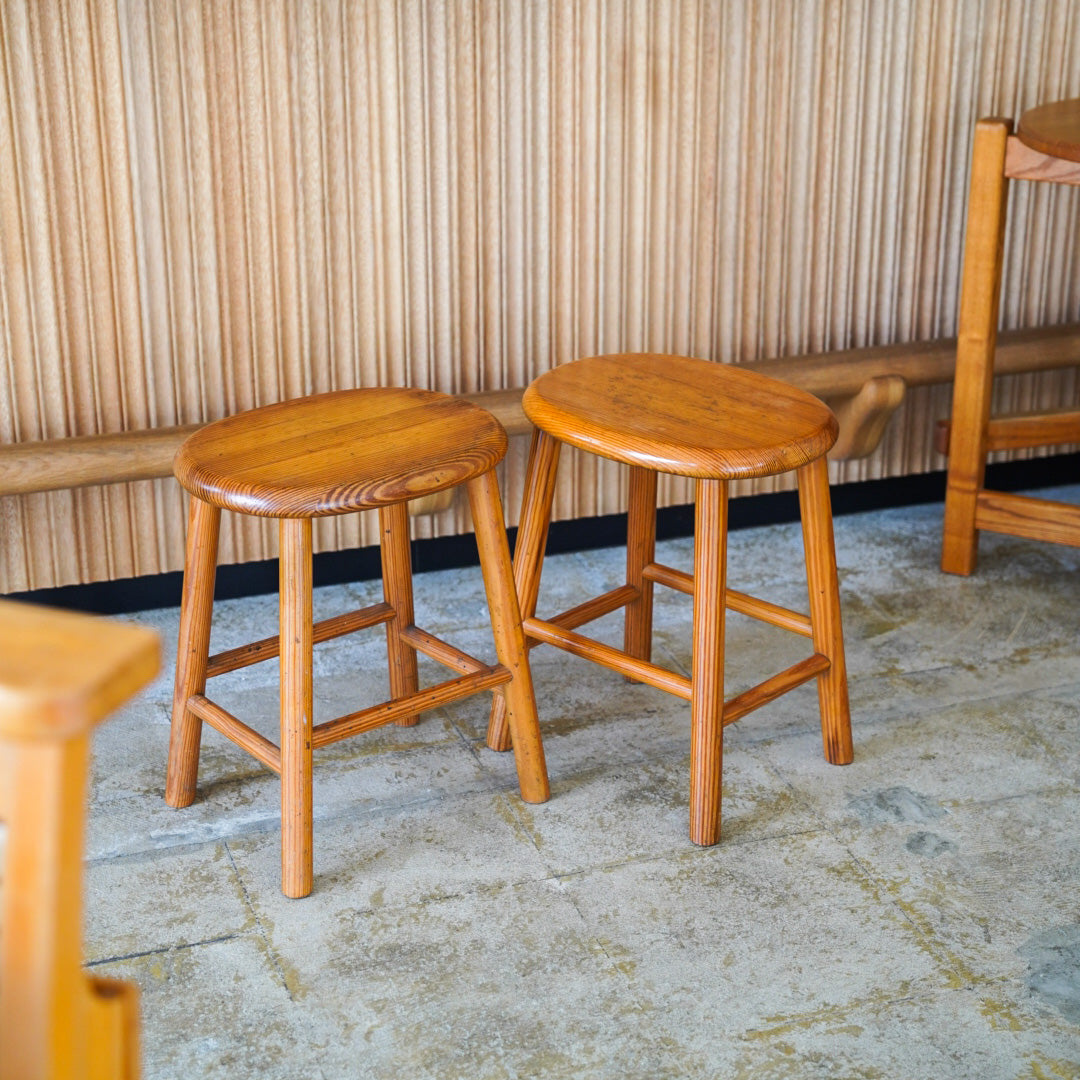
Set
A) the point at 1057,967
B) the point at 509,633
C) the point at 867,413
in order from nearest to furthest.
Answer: the point at 1057,967 < the point at 509,633 < the point at 867,413

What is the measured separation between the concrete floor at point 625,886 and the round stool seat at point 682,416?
58 centimetres

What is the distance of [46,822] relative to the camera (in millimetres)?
700

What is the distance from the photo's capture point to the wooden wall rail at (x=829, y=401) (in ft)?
8.09

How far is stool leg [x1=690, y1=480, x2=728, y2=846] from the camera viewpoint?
1.94m

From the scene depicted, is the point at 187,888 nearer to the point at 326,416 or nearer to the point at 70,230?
the point at 326,416

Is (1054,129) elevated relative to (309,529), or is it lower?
elevated

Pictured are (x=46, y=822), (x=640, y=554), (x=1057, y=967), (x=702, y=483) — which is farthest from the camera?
(x=640, y=554)

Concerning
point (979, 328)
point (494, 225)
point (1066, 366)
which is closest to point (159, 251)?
point (494, 225)

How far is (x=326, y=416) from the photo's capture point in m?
2.03

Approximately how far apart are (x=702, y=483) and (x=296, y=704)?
0.62m

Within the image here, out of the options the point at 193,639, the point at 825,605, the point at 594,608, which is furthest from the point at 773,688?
the point at 193,639

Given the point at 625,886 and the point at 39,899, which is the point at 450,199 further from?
the point at 39,899

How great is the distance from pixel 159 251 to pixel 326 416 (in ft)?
2.31

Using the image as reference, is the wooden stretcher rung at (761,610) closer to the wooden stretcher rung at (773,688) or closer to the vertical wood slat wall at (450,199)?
the wooden stretcher rung at (773,688)
